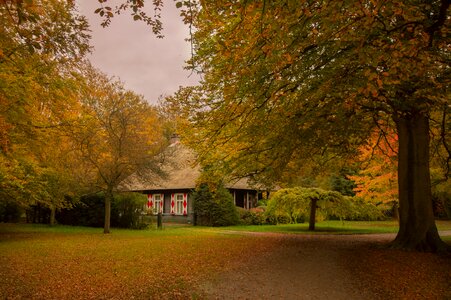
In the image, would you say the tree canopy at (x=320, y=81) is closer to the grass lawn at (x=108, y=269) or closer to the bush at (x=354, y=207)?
the grass lawn at (x=108, y=269)

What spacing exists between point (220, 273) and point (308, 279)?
2.17 m

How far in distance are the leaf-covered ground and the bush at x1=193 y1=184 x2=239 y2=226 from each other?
14873 mm

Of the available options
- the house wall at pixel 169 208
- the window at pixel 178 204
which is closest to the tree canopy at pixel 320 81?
the house wall at pixel 169 208

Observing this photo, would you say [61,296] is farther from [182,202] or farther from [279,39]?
[182,202]

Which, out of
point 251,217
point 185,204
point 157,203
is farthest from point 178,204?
point 251,217

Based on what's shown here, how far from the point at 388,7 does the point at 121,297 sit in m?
7.69

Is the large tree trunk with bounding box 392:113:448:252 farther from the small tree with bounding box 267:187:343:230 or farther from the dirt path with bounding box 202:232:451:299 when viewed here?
the small tree with bounding box 267:187:343:230

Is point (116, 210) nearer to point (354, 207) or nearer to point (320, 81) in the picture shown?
point (354, 207)

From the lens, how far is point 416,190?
12719mm

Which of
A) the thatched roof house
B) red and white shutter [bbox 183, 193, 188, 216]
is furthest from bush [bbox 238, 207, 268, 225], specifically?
red and white shutter [bbox 183, 193, 188, 216]

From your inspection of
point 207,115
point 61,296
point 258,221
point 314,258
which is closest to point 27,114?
point 207,115

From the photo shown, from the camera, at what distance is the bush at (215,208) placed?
28.6 meters

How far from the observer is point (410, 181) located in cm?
1292

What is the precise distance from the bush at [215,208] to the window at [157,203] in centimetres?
700
